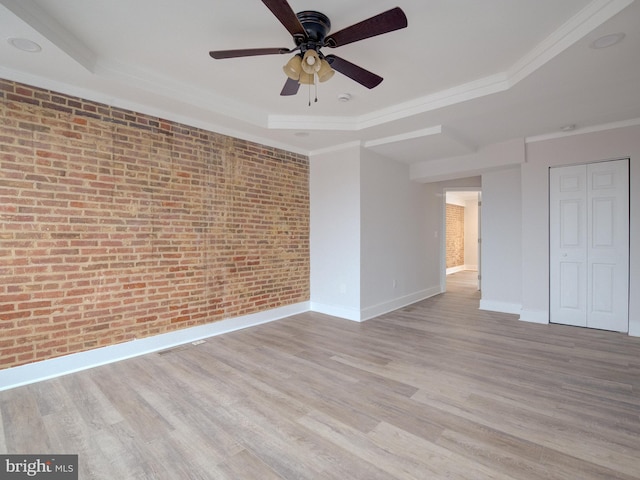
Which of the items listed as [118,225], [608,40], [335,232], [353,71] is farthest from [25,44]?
[608,40]

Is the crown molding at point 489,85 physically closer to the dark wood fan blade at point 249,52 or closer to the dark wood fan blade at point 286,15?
the dark wood fan blade at point 249,52

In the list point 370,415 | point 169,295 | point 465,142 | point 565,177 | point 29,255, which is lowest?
point 370,415

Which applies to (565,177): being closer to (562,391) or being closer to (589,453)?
(562,391)

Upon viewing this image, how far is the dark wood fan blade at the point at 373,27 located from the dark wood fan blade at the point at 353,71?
0.12 metres

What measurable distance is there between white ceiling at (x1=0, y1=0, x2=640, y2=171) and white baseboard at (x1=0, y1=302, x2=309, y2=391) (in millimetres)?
2373

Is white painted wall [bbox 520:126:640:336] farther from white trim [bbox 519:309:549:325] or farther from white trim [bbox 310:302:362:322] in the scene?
white trim [bbox 310:302:362:322]

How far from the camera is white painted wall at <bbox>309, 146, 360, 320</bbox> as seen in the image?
4.30m

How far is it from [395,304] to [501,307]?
5.55 feet

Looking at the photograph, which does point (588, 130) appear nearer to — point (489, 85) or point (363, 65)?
point (489, 85)

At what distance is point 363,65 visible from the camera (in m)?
2.67

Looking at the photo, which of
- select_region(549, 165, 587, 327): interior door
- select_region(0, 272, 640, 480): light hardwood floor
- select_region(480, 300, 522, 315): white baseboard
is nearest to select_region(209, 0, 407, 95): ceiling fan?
select_region(0, 272, 640, 480): light hardwood floor

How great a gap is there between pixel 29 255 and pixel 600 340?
581 centimetres

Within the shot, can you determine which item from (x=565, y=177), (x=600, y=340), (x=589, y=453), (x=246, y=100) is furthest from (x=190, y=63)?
(x=600, y=340)

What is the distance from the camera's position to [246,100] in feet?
10.9
